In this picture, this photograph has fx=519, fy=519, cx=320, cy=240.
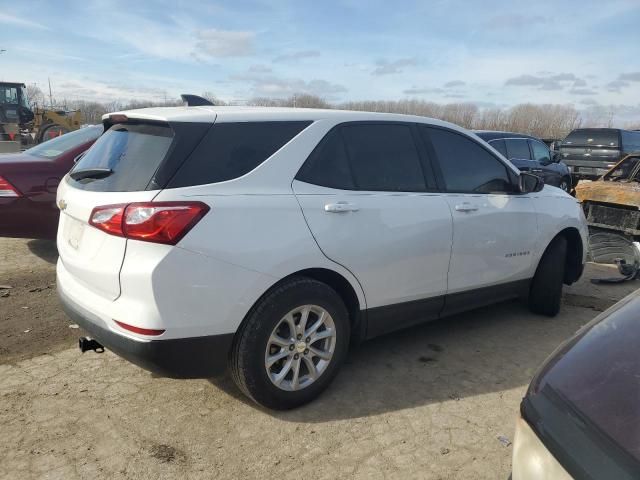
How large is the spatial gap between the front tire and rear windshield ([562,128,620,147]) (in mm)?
15435

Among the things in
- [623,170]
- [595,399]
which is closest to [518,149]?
[623,170]

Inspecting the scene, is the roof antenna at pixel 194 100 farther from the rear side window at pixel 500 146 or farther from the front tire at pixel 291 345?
the rear side window at pixel 500 146

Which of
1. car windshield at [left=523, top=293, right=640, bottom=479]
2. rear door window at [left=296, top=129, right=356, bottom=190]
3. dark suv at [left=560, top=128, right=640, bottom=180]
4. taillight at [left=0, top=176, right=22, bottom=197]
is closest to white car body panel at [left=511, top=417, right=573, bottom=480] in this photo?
car windshield at [left=523, top=293, right=640, bottom=479]

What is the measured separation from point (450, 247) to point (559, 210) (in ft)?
5.30

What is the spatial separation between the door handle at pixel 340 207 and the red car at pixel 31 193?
384 centimetres

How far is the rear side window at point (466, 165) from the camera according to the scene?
3.92 meters

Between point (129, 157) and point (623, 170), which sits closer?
point (129, 157)

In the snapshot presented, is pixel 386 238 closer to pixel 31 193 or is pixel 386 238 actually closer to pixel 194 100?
pixel 194 100

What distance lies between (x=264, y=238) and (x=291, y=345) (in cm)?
68

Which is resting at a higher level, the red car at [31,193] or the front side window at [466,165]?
the front side window at [466,165]

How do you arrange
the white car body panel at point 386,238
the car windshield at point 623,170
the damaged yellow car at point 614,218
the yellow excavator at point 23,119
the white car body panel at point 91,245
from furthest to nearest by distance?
the yellow excavator at point 23,119
the car windshield at point 623,170
the damaged yellow car at point 614,218
the white car body panel at point 386,238
the white car body panel at point 91,245

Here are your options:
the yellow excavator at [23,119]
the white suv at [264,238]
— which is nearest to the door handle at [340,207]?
the white suv at [264,238]

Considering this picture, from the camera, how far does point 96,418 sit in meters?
3.00

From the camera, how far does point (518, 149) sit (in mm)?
11594
